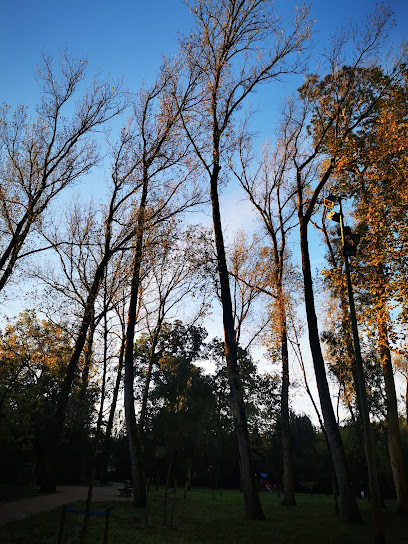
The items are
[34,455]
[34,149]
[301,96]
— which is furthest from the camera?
[34,455]

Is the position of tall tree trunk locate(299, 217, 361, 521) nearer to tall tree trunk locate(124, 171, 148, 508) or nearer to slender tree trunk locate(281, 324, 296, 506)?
slender tree trunk locate(281, 324, 296, 506)

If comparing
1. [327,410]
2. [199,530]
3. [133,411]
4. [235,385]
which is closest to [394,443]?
[327,410]

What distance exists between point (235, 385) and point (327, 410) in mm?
2999

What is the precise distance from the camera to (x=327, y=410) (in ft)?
37.1

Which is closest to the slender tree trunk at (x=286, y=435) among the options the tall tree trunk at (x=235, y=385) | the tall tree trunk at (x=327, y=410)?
→ the tall tree trunk at (x=327, y=410)

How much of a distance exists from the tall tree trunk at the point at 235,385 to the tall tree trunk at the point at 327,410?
8.20 feet

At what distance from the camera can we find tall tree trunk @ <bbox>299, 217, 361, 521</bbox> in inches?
410

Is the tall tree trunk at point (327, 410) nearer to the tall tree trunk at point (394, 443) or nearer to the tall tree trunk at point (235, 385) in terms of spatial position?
the tall tree trunk at point (394, 443)

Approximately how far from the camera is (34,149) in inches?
533

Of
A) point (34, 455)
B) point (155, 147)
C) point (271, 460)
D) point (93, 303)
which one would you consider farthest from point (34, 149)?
point (271, 460)

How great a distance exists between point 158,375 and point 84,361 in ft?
54.2

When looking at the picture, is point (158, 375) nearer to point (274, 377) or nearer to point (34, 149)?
point (274, 377)

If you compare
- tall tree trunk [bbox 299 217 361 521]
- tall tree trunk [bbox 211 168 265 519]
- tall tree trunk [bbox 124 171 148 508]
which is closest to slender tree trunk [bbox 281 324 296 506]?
tall tree trunk [bbox 299 217 361 521]

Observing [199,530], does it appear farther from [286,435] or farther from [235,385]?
[286,435]
